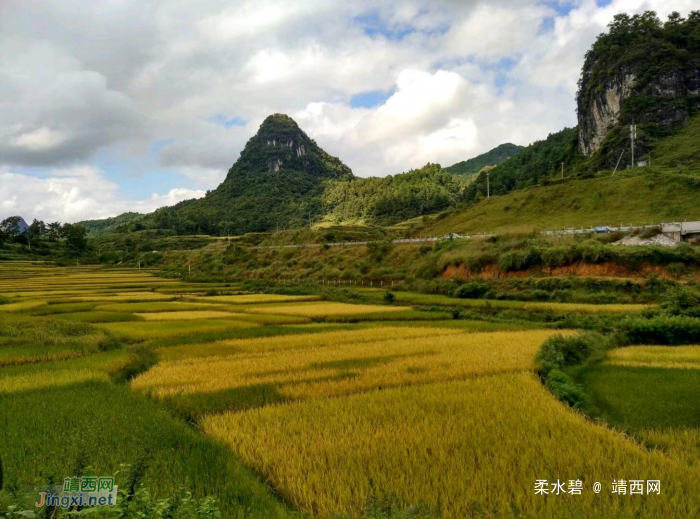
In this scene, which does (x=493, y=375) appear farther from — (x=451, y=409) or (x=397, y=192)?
(x=397, y=192)

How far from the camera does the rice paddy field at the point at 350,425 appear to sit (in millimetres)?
4414

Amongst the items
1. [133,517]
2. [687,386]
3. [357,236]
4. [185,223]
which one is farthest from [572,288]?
[185,223]

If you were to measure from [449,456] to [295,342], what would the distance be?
9072mm

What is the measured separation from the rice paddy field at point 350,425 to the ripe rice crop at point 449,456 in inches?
0.9

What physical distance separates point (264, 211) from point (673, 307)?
126 meters

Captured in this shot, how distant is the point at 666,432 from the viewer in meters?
6.24

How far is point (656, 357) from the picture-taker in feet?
37.3

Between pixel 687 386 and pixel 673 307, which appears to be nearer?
pixel 687 386

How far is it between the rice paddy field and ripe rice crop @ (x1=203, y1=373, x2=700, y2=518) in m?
0.02

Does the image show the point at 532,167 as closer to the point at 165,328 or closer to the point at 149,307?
the point at 149,307

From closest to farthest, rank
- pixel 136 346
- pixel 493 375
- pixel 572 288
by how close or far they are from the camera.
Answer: pixel 493 375 → pixel 136 346 → pixel 572 288

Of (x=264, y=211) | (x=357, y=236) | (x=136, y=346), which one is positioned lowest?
(x=136, y=346)

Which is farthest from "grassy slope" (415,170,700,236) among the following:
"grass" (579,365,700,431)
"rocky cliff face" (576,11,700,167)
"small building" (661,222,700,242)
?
"grass" (579,365,700,431)

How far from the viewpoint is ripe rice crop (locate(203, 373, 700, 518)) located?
13.9 ft
